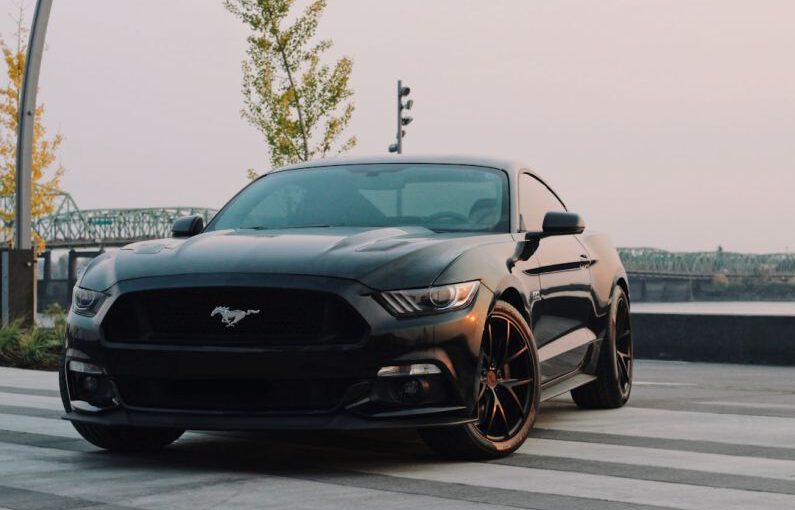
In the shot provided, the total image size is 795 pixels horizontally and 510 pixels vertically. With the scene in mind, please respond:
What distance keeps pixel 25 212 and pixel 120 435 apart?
983cm

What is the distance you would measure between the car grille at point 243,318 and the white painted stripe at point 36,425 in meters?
1.51

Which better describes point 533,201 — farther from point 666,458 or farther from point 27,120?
point 27,120

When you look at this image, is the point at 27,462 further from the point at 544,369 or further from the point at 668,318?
the point at 668,318

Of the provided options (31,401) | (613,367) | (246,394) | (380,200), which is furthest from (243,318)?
(31,401)

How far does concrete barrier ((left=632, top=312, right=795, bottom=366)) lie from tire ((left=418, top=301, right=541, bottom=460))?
1031 cm

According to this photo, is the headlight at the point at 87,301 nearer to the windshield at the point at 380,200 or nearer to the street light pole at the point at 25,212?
the windshield at the point at 380,200

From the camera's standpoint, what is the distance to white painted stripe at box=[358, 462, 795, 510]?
5035 millimetres

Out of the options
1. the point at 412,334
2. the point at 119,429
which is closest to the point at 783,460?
the point at 412,334

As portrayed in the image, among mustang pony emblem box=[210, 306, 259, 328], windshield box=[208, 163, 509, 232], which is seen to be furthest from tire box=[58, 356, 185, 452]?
windshield box=[208, 163, 509, 232]

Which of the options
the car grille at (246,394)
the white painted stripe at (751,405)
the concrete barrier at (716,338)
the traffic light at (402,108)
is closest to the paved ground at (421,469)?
the car grille at (246,394)

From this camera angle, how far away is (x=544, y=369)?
6.98 metres

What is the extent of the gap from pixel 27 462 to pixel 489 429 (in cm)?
204

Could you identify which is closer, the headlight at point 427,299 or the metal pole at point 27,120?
the headlight at point 427,299

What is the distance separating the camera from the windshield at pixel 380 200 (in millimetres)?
7000
